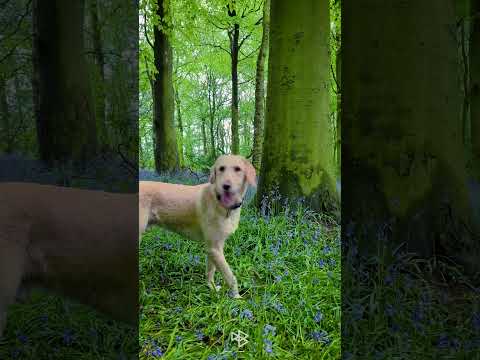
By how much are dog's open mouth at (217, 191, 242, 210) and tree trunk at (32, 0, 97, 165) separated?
0.67 metres

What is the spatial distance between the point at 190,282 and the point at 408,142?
1330 millimetres

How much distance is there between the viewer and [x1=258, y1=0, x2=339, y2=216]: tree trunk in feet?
7.33

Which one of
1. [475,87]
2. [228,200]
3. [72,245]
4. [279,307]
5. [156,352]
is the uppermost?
[475,87]

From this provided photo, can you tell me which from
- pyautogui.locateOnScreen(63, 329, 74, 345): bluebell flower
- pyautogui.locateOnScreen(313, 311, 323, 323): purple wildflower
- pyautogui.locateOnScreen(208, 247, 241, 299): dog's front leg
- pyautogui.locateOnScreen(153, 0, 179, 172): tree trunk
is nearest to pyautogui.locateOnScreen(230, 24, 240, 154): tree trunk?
pyautogui.locateOnScreen(208, 247, 241, 299): dog's front leg

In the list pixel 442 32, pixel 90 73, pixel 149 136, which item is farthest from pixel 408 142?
pixel 149 136

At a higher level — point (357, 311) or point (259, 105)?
point (259, 105)

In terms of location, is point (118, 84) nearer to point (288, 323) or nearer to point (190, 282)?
point (190, 282)

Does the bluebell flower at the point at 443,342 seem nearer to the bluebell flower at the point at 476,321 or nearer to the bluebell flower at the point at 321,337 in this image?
the bluebell flower at the point at 476,321

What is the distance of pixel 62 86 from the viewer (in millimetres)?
1687

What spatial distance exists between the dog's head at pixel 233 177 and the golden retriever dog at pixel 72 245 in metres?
0.49

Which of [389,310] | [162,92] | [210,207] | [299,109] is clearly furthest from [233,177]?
[162,92]

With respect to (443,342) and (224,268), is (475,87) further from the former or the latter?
(224,268)

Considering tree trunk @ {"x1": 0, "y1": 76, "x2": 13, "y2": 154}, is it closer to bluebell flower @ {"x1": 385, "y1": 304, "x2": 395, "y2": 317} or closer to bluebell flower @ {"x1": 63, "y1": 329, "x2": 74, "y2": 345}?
bluebell flower @ {"x1": 63, "y1": 329, "x2": 74, "y2": 345}

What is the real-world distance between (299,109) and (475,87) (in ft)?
3.65
